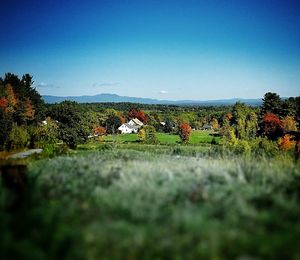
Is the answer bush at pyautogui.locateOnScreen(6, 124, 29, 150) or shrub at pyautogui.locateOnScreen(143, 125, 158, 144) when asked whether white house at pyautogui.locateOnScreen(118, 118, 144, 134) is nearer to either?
shrub at pyautogui.locateOnScreen(143, 125, 158, 144)

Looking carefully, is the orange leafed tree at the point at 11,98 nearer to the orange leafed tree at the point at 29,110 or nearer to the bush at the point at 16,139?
the orange leafed tree at the point at 29,110

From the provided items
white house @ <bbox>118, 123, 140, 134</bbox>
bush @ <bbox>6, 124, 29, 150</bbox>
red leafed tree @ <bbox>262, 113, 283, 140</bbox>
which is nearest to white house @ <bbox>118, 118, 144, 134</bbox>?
white house @ <bbox>118, 123, 140, 134</bbox>

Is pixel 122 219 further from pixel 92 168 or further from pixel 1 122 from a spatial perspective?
pixel 1 122

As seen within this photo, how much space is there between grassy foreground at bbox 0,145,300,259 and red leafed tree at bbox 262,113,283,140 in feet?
203

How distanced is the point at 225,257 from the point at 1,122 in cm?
4049

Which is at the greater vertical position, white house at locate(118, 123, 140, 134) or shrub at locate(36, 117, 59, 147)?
shrub at locate(36, 117, 59, 147)

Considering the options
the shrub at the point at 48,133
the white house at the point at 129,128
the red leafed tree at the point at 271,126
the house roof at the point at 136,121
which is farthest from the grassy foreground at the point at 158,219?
the house roof at the point at 136,121

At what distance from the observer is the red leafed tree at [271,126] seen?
6631cm

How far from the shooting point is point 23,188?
8.12 meters

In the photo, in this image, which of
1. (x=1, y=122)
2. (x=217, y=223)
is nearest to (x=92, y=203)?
(x=217, y=223)

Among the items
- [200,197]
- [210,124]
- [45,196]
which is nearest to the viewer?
[200,197]

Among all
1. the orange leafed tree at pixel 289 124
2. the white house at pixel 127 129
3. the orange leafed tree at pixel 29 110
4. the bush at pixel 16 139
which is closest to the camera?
the bush at pixel 16 139

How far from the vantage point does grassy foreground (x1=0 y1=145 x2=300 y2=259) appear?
5.21 meters

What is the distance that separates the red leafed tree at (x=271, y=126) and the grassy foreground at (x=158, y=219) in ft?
203
